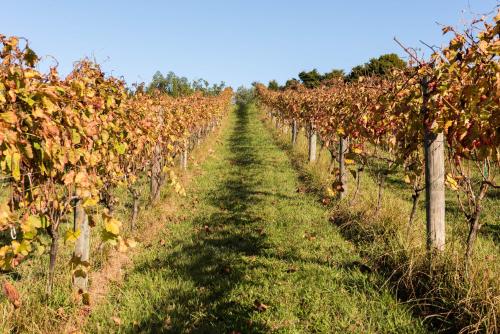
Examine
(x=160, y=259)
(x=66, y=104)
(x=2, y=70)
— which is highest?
(x=2, y=70)

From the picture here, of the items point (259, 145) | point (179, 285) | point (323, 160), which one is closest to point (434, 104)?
point (179, 285)

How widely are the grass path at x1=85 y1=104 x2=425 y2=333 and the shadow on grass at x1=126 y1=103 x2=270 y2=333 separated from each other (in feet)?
0.04

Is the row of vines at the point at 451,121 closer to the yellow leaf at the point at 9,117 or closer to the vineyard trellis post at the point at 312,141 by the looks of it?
the yellow leaf at the point at 9,117

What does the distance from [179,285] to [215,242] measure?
167cm

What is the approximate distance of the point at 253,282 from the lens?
16.7 feet

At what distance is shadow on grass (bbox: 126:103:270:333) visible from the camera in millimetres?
4293

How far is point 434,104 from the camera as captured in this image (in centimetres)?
453

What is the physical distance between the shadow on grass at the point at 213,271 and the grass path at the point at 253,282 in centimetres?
1

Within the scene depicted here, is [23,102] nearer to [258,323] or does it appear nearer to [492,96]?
[258,323]

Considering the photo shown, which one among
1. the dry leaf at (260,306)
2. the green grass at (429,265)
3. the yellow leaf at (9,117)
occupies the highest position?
the yellow leaf at (9,117)

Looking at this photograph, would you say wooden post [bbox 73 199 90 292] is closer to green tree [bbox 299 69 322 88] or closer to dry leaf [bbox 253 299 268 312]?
dry leaf [bbox 253 299 268 312]

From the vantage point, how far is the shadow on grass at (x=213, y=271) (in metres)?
4.29

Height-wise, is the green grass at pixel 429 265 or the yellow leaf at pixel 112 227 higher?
the yellow leaf at pixel 112 227

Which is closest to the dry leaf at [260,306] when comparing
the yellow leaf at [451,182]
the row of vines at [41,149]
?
the row of vines at [41,149]
